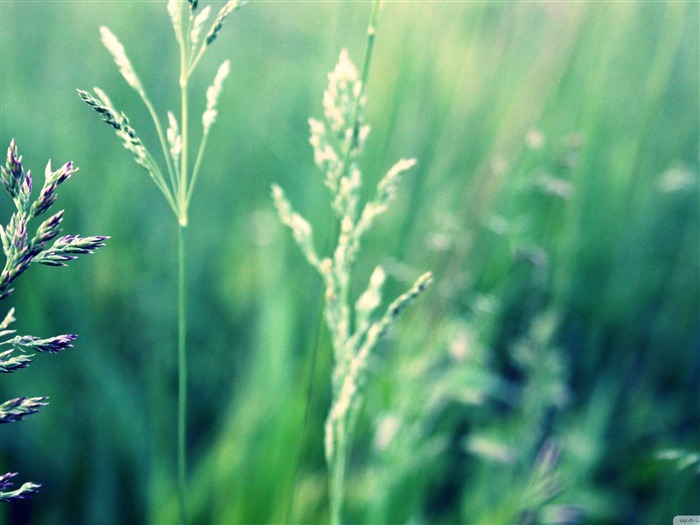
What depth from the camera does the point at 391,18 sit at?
1.97 metres

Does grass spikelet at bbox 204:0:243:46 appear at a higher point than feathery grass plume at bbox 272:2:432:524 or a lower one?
higher

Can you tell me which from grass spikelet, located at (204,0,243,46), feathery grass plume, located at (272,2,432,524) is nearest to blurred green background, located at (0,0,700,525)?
feathery grass plume, located at (272,2,432,524)

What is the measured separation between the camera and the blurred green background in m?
1.20

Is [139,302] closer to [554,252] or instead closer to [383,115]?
[383,115]

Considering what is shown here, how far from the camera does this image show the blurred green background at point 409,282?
3.93 ft

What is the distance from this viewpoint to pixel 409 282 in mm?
1408

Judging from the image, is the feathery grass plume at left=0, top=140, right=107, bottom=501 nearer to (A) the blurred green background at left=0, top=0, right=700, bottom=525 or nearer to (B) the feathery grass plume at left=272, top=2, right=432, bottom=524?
(B) the feathery grass plume at left=272, top=2, right=432, bottom=524

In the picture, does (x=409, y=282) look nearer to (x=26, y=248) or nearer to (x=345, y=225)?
(x=345, y=225)

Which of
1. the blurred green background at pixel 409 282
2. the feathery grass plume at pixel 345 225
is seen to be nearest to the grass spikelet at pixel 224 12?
the feathery grass plume at pixel 345 225

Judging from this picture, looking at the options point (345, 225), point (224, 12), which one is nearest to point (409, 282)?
point (345, 225)

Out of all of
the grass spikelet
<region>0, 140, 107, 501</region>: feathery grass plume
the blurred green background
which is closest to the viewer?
<region>0, 140, 107, 501</region>: feathery grass plume

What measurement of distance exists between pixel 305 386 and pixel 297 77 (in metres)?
1.50

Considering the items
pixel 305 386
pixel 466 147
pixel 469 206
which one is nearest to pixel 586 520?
pixel 305 386

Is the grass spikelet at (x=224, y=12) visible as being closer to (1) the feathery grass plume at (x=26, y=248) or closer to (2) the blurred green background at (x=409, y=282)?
(1) the feathery grass plume at (x=26, y=248)
